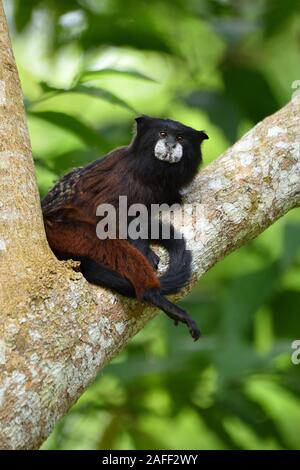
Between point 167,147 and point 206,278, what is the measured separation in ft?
7.06

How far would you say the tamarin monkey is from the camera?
3.52 m

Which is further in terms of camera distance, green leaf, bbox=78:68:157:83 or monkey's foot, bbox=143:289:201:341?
green leaf, bbox=78:68:157:83

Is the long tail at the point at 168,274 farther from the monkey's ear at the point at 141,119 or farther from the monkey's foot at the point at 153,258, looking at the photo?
the monkey's ear at the point at 141,119

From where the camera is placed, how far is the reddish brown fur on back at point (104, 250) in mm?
3533

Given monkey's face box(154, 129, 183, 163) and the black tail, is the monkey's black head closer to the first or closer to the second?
monkey's face box(154, 129, 183, 163)

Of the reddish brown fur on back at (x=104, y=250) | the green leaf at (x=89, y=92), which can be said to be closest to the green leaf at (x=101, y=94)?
the green leaf at (x=89, y=92)

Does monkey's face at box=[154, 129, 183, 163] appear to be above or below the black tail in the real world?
above

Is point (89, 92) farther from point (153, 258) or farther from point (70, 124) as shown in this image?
point (153, 258)

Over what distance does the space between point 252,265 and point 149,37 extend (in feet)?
6.14

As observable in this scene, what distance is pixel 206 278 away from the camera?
245 inches

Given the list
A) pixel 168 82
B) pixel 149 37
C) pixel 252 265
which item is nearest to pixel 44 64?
pixel 168 82

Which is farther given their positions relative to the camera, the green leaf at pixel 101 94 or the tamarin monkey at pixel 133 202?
the green leaf at pixel 101 94

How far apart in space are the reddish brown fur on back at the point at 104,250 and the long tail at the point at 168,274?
0.17 ft

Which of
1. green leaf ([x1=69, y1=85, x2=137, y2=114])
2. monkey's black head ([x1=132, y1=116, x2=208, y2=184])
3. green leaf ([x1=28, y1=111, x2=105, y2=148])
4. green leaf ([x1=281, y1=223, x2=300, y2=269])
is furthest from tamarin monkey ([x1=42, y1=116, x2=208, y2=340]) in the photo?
green leaf ([x1=281, y1=223, x2=300, y2=269])
